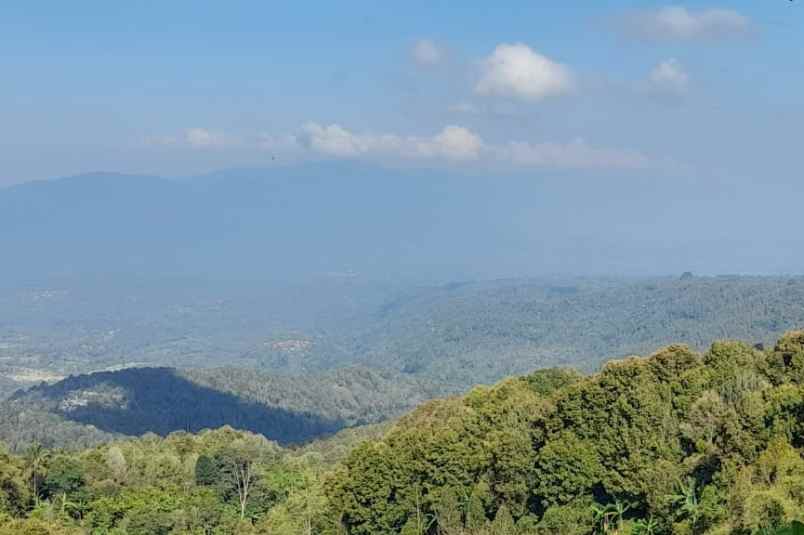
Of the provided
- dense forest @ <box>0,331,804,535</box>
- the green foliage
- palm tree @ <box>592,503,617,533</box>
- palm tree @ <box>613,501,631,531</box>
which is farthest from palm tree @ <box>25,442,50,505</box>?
palm tree @ <box>613,501,631,531</box>

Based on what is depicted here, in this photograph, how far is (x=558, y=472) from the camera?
42000 millimetres

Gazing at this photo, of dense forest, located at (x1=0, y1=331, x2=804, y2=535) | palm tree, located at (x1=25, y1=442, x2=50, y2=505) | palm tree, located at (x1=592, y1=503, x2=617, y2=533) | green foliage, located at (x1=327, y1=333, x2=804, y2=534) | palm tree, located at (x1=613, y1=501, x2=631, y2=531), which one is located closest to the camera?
dense forest, located at (x1=0, y1=331, x2=804, y2=535)

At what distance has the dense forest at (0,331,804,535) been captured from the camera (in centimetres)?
3600

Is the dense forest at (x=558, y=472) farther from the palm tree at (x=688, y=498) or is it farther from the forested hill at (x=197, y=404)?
the forested hill at (x=197, y=404)

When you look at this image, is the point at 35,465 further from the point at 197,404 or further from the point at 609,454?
the point at 197,404

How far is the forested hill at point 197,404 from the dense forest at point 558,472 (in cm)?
7320

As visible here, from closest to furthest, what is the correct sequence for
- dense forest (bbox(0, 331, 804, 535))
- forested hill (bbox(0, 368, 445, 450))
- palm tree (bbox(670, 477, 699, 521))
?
dense forest (bbox(0, 331, 804, 535))
palm tree (bbox(670, 477, 699, 521))
forested hill (bbox(0, 368, 445, 450))

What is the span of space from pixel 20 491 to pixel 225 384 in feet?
403

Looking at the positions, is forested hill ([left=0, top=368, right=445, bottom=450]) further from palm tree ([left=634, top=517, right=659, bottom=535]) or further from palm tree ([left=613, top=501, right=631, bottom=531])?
palm tree ([left=634, top=517, right=659, bottom=535])

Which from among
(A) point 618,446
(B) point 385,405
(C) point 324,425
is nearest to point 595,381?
(A) point 618,446

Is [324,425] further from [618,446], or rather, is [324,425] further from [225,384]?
[618,446]

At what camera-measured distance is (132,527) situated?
4922cm

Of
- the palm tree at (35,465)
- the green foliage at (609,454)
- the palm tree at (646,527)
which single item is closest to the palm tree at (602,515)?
the green foliage at (609,454)

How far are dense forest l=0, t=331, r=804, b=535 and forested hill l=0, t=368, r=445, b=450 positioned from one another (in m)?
73.2
